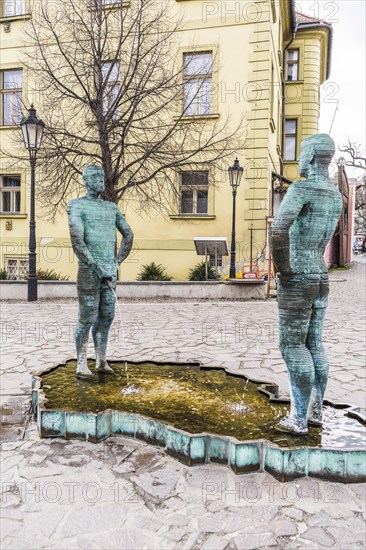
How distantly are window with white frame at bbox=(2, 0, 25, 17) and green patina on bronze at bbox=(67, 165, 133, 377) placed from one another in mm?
16516

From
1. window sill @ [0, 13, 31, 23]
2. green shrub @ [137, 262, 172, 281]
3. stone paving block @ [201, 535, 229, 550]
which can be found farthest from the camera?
window sill @ [0, 13, 31, 23]

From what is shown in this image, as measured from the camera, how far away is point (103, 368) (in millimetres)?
4684

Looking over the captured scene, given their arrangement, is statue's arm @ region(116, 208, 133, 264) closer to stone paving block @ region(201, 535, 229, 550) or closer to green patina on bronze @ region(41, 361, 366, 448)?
green patina on bronze @ region(41, 361, 366, 448)

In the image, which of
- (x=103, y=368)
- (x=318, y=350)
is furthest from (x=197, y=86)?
(x=318, y=350)

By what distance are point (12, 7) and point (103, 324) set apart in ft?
58.3

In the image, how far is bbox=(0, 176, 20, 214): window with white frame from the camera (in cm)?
1736

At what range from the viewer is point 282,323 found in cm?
317

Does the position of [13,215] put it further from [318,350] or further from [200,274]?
[318,350]

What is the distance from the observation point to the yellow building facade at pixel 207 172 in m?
15.0

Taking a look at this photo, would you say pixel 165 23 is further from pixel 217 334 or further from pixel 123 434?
pixel 123 434

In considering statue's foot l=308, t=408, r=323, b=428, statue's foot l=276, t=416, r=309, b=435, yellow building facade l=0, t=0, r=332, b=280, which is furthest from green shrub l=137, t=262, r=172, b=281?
statue's foot l=276, t=416, r=309, b=435

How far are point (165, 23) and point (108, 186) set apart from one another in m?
5.84

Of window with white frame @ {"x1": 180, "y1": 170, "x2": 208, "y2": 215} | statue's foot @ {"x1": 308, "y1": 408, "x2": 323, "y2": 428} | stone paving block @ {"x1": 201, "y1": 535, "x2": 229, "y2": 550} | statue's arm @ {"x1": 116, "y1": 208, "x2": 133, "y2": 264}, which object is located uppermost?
window with white frame @ {"x1": 180, "y1": 170, "x2": 208, "y2": 215}

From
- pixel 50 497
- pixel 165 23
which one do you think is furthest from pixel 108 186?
pixel 50 497
